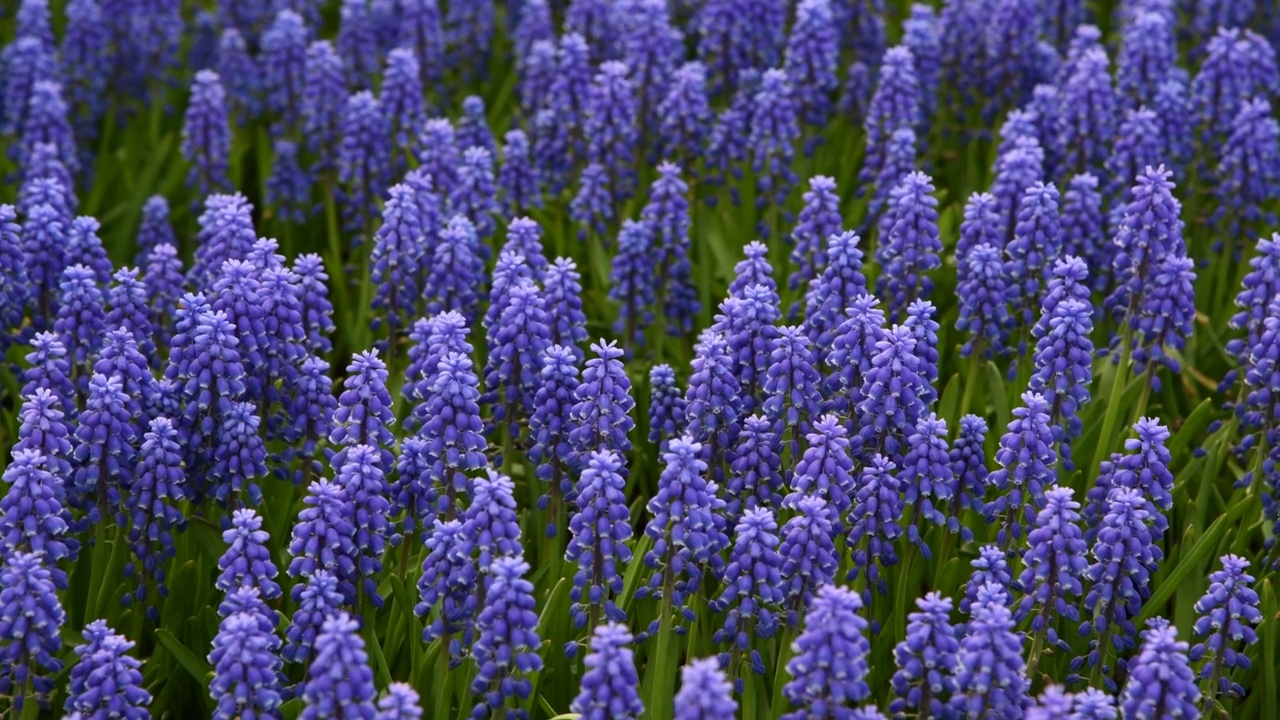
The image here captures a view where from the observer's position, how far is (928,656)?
6.41 m

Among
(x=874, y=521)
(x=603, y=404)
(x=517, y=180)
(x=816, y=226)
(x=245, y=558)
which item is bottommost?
(x=245, y=558)

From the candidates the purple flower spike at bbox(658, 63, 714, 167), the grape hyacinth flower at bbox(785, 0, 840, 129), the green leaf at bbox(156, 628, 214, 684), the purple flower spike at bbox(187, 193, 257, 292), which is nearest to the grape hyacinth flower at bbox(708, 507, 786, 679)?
the green leaf at bbox(156, 628, 214, 684)

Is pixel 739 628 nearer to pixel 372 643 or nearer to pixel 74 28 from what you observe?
pixel 372 643

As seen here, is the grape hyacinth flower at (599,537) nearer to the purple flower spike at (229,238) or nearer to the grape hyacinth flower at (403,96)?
the purple flower spike at (229,238)

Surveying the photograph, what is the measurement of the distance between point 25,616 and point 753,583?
3157 millimetres

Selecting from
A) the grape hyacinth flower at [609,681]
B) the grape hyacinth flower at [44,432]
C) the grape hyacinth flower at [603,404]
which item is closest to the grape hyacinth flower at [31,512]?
the grape hyacinth flower at [44,432]

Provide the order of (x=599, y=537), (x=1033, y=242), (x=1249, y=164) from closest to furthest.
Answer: (x=599, y=537) → (x=1033, y=242) → (x=1249, y=164)

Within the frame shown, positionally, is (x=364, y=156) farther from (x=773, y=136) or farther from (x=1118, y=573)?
(x=1118, y=573)

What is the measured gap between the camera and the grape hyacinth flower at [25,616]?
21.5ft

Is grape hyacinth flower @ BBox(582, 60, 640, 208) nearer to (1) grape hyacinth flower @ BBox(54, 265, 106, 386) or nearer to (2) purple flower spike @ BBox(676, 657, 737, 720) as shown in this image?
(1) grape hyacinth flower @ BBox(54, 265, 106, 386)

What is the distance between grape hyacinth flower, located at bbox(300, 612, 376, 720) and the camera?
6082mm

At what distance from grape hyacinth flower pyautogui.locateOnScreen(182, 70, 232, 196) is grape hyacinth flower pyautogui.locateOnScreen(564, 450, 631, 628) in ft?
19.3

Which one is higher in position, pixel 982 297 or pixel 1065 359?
pixel 982 297

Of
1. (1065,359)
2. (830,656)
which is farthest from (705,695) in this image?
(1065,359)
